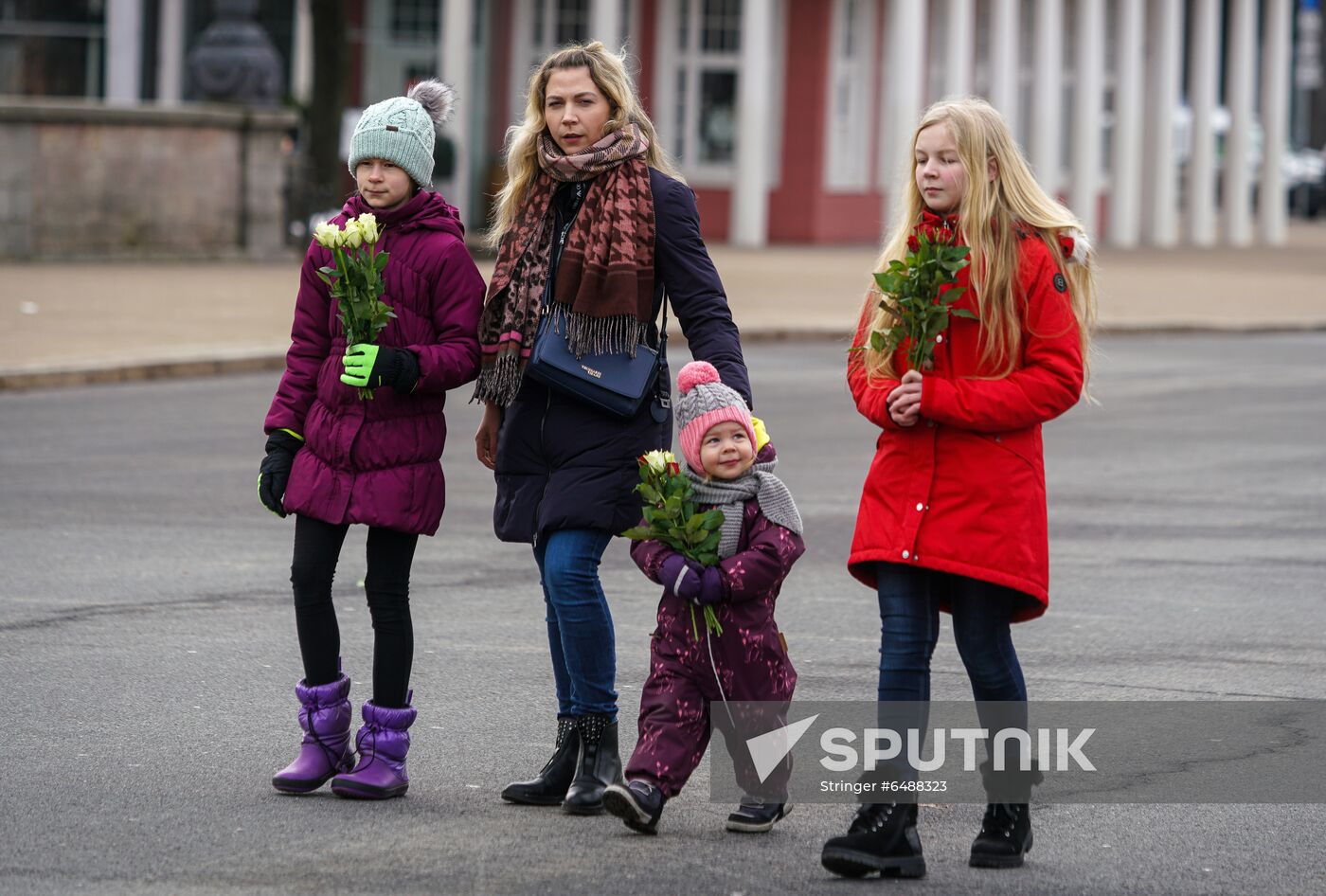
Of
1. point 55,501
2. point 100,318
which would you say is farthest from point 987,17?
point 55,501

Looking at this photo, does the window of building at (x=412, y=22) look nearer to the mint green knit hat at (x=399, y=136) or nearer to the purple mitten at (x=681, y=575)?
the mint green knit hat at (x=399, y=136)

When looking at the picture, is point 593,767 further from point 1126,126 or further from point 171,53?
point 1126,126

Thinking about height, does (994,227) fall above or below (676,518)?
above

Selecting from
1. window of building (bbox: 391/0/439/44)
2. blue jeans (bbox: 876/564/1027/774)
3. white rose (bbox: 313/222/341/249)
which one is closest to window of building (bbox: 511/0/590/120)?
window of building (bbox: 391/0/439/44)

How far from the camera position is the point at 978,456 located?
497 cm

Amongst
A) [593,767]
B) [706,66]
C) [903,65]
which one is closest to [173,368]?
[593,767]

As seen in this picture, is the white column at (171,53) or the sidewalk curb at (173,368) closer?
the sidewalk curb at (173,368)

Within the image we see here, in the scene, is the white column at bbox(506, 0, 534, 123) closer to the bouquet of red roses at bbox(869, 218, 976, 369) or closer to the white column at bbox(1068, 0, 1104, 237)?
the white column at bbox(1068, 0, 1104, 237)

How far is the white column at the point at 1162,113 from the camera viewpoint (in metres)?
41.5

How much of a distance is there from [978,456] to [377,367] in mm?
1386

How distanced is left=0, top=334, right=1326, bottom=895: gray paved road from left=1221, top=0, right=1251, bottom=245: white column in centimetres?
3035

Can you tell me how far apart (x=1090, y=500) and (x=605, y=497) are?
6256 mm

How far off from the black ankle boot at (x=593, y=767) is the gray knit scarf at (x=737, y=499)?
0.57 m

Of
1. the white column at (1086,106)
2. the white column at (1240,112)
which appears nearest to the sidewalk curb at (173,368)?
the white column at (1086,106)
